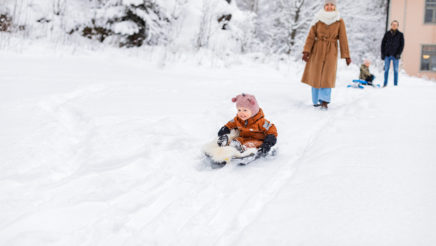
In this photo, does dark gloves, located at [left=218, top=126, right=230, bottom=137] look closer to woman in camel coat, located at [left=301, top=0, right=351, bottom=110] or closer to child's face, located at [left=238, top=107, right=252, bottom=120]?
child's face, located at [left=238, top=107, right=252, bottom=120]

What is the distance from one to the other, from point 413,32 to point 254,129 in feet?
56.9

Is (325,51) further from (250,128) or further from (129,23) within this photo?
(129,23)

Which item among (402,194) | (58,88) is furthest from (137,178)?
(58,88)

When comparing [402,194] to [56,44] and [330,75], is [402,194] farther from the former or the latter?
[56,44]

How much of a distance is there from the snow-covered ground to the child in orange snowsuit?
228 millimetres

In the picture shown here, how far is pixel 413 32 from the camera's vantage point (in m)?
17.9

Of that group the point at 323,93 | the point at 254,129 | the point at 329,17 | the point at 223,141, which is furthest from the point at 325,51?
the point at 223,141

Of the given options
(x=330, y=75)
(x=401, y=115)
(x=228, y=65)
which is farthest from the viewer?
(x=228, y=65)

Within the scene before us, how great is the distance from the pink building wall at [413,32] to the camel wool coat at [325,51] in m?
13.4

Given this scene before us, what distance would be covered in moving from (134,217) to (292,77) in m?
9.44

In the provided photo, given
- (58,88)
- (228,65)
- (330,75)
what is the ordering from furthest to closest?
(228,65)
(330,75)
(58,88)

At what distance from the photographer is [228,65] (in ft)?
36.8

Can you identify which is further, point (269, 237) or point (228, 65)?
point (228, 65)

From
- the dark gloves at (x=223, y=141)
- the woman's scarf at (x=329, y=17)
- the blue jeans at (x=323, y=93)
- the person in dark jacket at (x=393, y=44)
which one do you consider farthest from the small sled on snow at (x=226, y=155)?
the person in dark jacket at (x=393, y=44)
